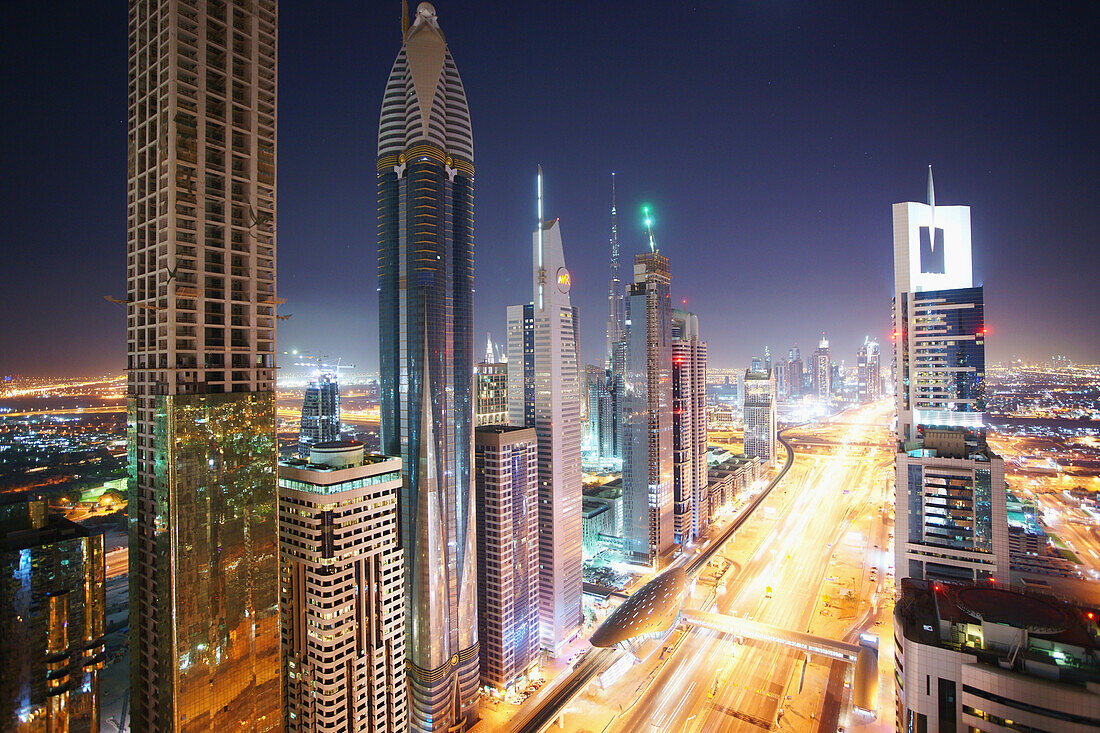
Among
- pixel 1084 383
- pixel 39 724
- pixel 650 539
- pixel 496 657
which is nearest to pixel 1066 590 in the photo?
pixel 650 539

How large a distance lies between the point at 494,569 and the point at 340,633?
16.0 meters

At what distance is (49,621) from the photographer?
2305 cm

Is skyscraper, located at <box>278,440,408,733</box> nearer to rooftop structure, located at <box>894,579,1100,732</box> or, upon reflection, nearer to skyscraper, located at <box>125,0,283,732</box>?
skyscraper, located at <box>125,0,283,732</box>

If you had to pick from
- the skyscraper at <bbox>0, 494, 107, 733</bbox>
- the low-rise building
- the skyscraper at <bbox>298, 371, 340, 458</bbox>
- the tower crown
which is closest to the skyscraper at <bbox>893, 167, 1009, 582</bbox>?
the low-rise building

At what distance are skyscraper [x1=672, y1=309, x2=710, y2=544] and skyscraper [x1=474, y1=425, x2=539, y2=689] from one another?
33.4m

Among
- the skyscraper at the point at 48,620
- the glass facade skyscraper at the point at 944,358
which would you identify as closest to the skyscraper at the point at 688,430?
the glass facade skyscraper at the point at 944,358

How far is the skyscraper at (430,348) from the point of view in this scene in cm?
3909

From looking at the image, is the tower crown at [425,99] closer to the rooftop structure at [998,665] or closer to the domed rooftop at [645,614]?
the domed rooftop at [645,614]

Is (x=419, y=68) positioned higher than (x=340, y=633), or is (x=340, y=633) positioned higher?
(x=419, y=68)

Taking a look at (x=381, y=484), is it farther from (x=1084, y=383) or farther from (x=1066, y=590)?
(x=1084, y=383)

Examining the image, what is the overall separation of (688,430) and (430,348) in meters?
47.0

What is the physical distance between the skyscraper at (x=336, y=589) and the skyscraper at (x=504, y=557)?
40.6ft

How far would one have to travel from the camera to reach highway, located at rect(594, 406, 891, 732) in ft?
126

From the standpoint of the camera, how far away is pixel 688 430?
75.9 meters
